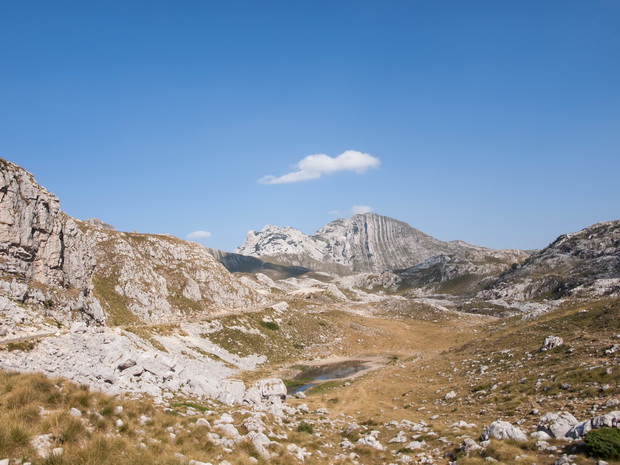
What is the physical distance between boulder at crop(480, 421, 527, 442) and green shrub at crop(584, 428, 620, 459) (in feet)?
10.9

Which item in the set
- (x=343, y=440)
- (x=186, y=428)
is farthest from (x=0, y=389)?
(x=343, y=440)

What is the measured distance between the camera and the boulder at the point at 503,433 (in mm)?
18903

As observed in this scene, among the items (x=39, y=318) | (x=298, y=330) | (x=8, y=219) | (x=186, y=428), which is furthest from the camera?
(x=298, y=330)

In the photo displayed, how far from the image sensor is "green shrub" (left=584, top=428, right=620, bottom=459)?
49.3 feet

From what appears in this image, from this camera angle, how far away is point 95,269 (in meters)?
77.4

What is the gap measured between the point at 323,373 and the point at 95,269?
173 feet

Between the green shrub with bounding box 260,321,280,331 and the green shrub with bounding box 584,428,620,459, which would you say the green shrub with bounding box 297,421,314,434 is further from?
the green shrub with bounding box 260,321,280,331

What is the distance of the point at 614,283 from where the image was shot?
415ft

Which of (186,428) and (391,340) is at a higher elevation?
(186,428)

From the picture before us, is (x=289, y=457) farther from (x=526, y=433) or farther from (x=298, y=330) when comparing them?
(x=298, y=330)

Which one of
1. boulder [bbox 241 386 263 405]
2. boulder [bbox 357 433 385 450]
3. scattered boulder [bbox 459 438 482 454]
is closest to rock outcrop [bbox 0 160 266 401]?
boulder [bbox 241 386 263 405]

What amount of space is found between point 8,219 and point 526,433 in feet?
189

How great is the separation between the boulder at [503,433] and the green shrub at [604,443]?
3322 mm

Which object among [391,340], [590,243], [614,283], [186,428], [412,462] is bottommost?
[391,340]
